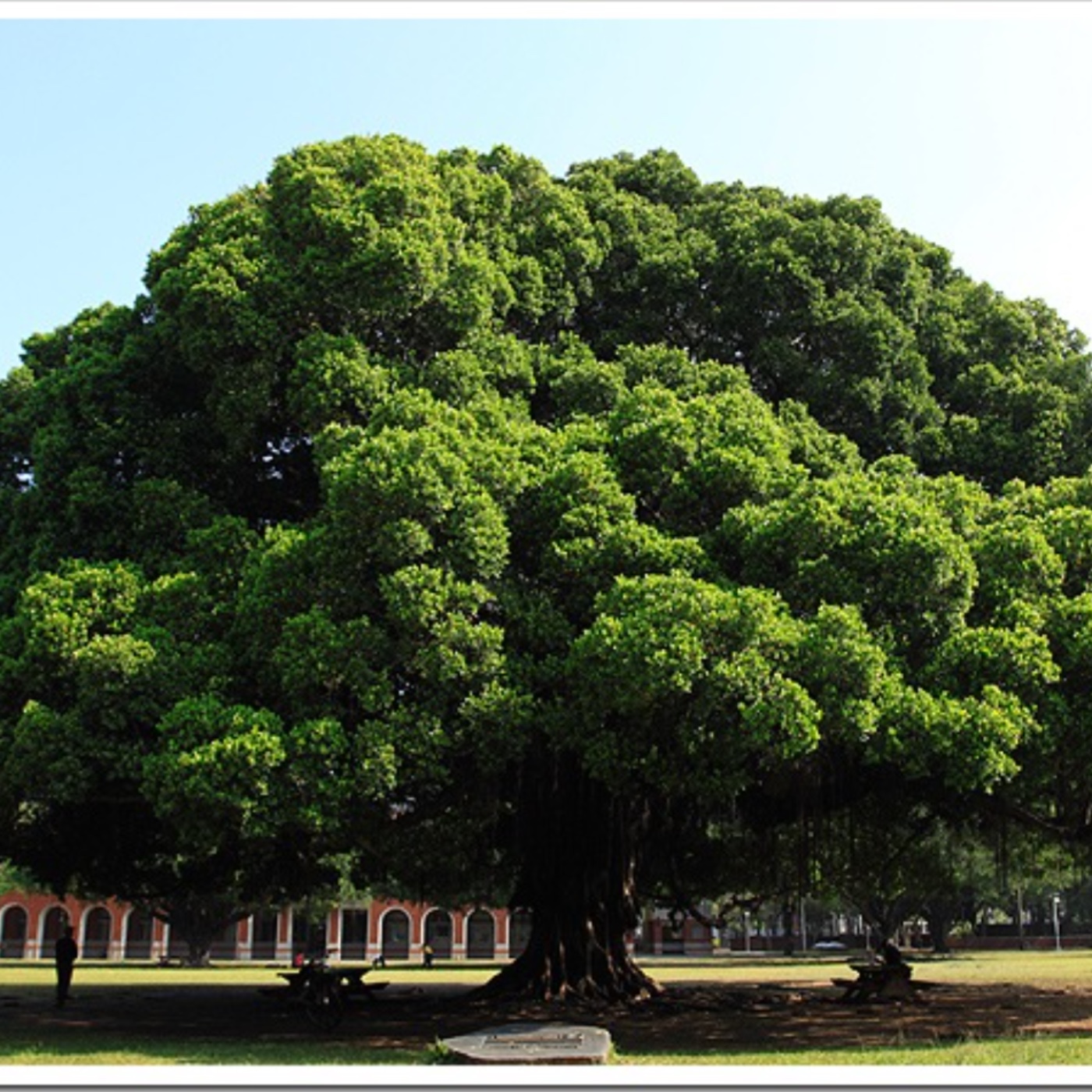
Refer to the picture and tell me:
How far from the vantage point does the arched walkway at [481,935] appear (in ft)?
177

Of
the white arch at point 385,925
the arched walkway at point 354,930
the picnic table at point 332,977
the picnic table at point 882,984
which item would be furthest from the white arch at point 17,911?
the picnic table at point 882,984

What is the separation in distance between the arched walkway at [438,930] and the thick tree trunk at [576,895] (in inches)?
1548

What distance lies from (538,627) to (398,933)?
152ft

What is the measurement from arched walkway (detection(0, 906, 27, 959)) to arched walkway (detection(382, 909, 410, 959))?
15728 millimetres

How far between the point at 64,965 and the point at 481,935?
37035 millimetres

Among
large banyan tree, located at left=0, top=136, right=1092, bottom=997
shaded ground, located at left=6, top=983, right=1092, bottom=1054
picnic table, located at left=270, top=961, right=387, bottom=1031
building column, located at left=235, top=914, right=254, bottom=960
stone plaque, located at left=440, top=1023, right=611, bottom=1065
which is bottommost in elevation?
building column, located at left=235, top=914, right=254, bottom=960

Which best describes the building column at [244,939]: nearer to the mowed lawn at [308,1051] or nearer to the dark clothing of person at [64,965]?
the mowed lawn at [308,1051]

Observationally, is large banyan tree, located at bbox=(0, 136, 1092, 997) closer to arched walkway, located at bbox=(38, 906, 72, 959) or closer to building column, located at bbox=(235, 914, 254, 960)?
building column, located at bbox=(235, 914, 254, 960)

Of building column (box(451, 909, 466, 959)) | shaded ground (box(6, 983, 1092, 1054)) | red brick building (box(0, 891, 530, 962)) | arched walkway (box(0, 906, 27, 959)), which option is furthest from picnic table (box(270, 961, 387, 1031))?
arched walkway (box(0, 906, 27, 959))

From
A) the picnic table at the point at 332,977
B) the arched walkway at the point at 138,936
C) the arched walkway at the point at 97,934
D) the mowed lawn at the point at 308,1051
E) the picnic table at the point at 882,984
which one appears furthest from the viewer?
the arched walkway at the point at 138,936

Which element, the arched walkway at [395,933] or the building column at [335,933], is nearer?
the building column at [335,933]

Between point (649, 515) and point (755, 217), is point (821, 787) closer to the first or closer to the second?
point (649, 515)

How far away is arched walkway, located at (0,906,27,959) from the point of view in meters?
53.4

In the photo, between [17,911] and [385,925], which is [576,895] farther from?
[17,911]
